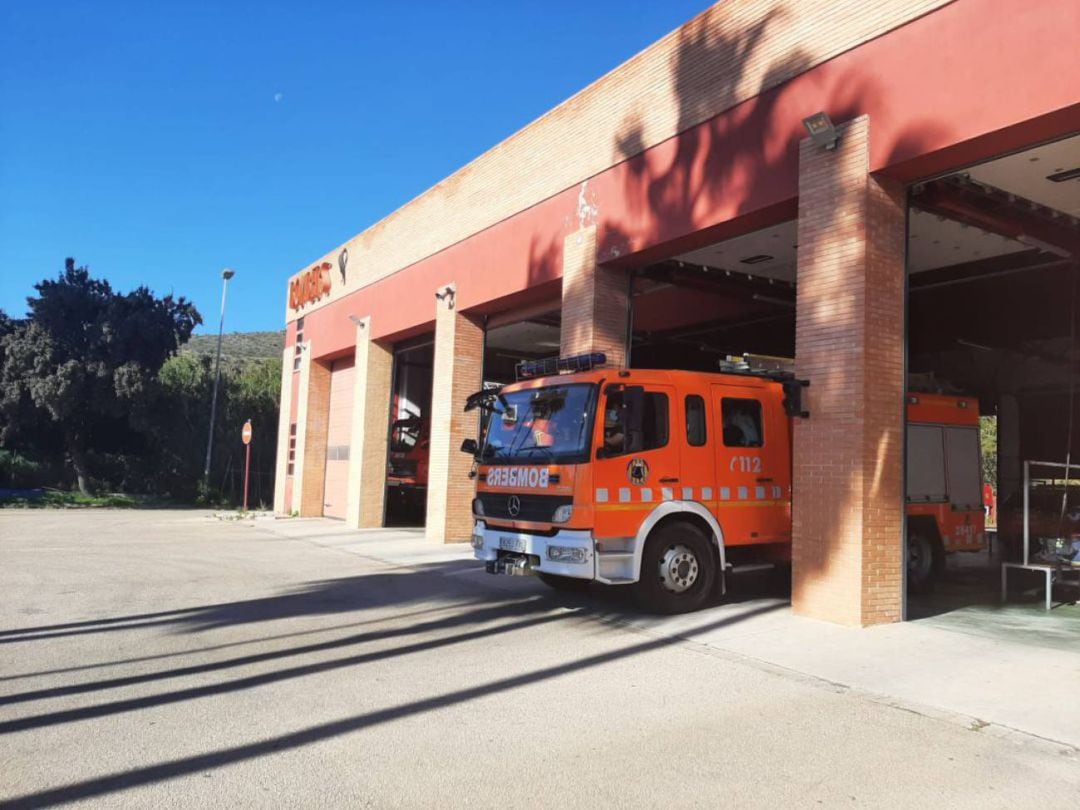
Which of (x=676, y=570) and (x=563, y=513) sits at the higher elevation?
(x=563, y=513)

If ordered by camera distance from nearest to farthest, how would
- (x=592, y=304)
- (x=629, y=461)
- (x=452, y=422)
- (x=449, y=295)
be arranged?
(x=629, y=461) → (x=592, y=304) → (x=452, y=422) → (x=449, y=295)

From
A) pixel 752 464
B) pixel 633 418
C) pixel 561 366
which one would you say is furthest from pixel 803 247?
pixel 561 366

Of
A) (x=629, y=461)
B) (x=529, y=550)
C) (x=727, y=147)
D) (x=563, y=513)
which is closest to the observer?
(x=563, y=513)

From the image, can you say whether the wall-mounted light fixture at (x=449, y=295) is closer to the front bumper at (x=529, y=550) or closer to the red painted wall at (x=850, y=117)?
the red painted wall at (x=850, y=117)

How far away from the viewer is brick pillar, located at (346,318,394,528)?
806 inches

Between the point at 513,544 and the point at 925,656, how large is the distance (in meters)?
4.18

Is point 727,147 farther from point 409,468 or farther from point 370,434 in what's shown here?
point 409,468

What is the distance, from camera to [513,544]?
8.92m

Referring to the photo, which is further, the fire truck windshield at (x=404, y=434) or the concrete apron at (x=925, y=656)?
the fire truck windshield at (x=404, y=434)

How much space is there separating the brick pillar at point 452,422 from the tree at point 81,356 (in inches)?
939

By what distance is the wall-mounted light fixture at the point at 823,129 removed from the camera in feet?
28.5

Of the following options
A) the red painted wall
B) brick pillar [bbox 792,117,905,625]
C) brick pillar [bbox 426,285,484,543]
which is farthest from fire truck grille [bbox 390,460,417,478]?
brick pillar [bbox 792,117,905,625]

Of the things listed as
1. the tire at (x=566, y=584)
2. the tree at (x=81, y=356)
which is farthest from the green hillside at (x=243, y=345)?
Result: the tire at (x=566, y=584)

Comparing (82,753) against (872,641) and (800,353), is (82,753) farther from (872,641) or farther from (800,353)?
(800,353)
